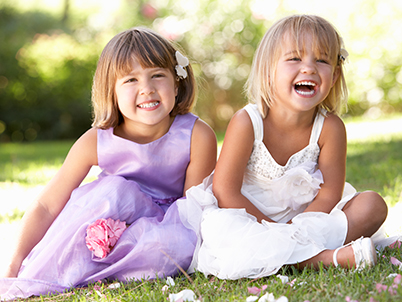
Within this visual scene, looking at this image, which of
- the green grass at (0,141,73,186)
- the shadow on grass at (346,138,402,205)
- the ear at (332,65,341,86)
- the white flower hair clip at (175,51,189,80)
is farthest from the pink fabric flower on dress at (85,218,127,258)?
the green grass at (0,141,73,186)

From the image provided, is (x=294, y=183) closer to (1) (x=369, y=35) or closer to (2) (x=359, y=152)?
(2) (x=359, y=152)

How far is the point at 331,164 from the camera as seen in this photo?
7.42 feet

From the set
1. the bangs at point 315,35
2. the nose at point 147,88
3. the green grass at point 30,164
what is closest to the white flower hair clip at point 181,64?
the nose at point 147,88

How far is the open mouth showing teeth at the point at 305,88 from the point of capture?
2.17 meters

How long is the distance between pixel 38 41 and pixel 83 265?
757cm

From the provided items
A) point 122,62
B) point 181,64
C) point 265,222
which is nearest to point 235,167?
point 265,222

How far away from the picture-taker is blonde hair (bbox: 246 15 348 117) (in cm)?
218

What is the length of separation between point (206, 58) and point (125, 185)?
6969 millimetres

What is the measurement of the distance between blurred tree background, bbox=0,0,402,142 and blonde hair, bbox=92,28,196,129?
5977 millimetres

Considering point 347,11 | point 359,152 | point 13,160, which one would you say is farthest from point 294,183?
point 347,11

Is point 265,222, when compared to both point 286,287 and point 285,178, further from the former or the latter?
point 286,287

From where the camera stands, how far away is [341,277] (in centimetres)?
164

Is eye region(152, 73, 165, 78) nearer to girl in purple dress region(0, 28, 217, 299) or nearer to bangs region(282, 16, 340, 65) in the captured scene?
girl in purple dress region(0, 28, 217, 299)

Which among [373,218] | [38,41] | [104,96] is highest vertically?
[38,41]
